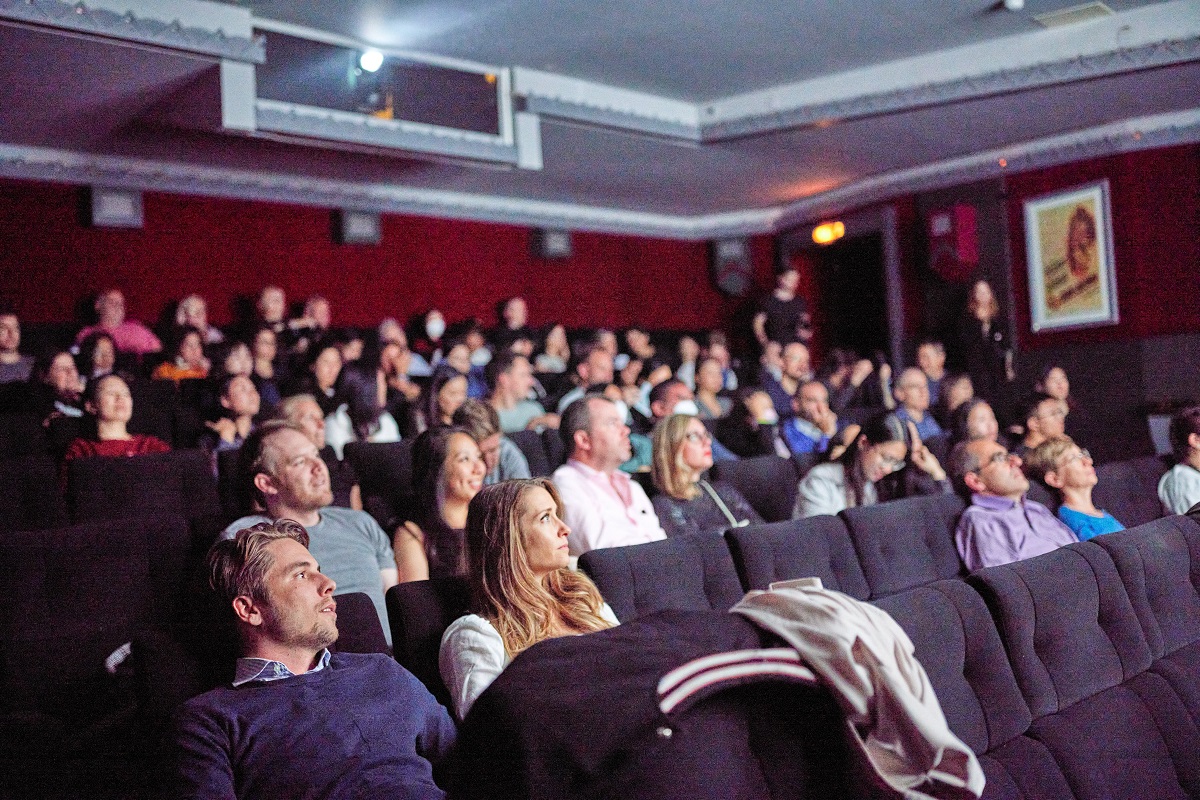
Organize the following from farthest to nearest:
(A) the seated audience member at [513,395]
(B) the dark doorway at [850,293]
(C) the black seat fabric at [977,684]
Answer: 1. (B) the dark doorway at [850,293]
2. (A) the seated audience member at [513,395]
3. (C) the black seat fabric at [977,684]

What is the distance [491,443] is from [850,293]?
7.40 metres

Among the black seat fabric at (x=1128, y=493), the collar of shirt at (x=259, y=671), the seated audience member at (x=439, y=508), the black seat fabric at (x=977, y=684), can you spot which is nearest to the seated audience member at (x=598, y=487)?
the seated audience member at (x=439, y=508)

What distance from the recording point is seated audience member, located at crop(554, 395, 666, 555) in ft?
9.75

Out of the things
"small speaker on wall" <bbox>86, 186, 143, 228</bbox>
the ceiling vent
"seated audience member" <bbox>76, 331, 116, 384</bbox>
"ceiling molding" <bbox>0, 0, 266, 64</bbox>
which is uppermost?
the ceiling vent

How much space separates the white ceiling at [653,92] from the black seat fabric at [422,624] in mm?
3564

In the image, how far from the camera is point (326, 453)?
11.7 ft

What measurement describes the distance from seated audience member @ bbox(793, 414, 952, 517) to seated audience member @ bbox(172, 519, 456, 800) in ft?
6.72

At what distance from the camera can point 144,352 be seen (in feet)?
20.0

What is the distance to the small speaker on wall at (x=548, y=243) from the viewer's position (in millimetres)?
8898

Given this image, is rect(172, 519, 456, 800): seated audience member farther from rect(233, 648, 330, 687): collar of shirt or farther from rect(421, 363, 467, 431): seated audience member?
rect(421, 363, 467, 431): seated audience member

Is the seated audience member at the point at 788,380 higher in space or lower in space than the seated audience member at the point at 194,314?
lower

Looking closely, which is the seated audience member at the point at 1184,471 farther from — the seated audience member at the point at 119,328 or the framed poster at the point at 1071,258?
the seated audience member at the point at 119,328

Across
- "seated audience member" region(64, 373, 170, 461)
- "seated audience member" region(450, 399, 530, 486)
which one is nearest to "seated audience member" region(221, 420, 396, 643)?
"seated audience member" region(450, 399, 530, 486)

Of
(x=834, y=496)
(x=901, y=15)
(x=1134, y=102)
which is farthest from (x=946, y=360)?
(x=834, y=496)
